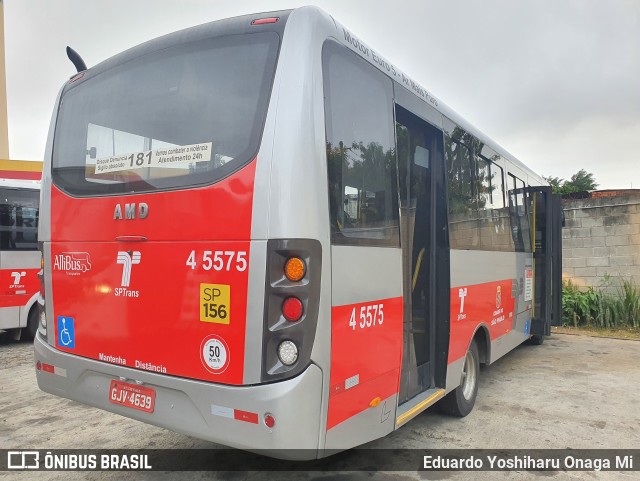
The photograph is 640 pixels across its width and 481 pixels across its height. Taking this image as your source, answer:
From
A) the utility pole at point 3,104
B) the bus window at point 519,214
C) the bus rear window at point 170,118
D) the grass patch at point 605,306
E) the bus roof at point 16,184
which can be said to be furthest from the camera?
the utility pole at point 3,104

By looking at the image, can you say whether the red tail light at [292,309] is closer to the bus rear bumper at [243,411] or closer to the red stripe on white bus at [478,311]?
the bus rear bumper at [243,411]

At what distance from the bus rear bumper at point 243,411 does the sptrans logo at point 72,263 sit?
789mm

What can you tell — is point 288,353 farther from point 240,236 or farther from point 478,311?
point 478,311

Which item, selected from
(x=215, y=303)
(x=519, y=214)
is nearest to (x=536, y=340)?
(x=519, y=214)

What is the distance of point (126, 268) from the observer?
319cm

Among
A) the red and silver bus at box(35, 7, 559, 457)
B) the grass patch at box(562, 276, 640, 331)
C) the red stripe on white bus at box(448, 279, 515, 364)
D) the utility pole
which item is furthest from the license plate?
the utility pole

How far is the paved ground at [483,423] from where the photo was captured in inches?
149

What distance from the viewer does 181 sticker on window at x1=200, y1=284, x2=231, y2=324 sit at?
107 inches

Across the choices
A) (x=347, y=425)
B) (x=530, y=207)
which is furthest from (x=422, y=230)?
(x=530, y=207)

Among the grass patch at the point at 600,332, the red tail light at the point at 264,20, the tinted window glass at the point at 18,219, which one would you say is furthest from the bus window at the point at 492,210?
the tinted window glass at the point at 18,219

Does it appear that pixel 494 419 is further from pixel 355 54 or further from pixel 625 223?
pixel 625 223

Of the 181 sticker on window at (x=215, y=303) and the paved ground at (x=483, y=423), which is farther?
the paved ground at (x=483, y=423)

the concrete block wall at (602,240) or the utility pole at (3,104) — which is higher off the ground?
the utility pole at (3,104)

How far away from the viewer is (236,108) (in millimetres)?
2891
